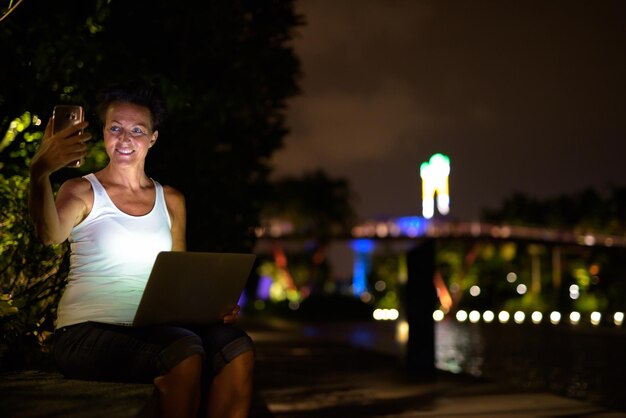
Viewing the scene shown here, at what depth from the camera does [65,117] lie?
3.77m

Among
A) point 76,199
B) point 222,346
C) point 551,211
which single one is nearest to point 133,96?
point 76,199

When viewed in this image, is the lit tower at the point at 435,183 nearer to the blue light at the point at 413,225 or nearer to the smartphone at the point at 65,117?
the blue light at the point at 413,225

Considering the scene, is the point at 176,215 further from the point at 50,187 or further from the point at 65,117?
the point at 50,187

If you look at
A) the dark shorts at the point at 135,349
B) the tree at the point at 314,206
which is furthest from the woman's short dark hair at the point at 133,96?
the tree at the point at 314,206

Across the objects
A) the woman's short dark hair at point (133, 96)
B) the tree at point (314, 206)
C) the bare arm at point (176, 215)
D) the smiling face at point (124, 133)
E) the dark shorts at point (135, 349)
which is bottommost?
the dark shorts at point (135, 349)

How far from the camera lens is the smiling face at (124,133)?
385 cm

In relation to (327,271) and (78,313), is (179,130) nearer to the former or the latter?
(78,313)

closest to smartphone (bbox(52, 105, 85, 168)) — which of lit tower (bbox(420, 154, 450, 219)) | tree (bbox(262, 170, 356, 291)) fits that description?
tree (bbox(262, 170, 356, 291))

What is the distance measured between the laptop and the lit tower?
74.2 meters

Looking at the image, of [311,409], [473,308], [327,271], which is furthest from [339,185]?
[311,409]

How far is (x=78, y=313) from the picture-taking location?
341cm

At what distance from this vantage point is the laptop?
10.8ft

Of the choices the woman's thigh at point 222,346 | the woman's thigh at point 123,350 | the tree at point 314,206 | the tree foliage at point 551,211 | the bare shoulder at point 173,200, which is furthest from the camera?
the tree foliage at point 551,211

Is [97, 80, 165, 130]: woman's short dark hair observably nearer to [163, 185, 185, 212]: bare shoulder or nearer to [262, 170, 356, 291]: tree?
[163, 185, 185, 212]: bare shoulder
